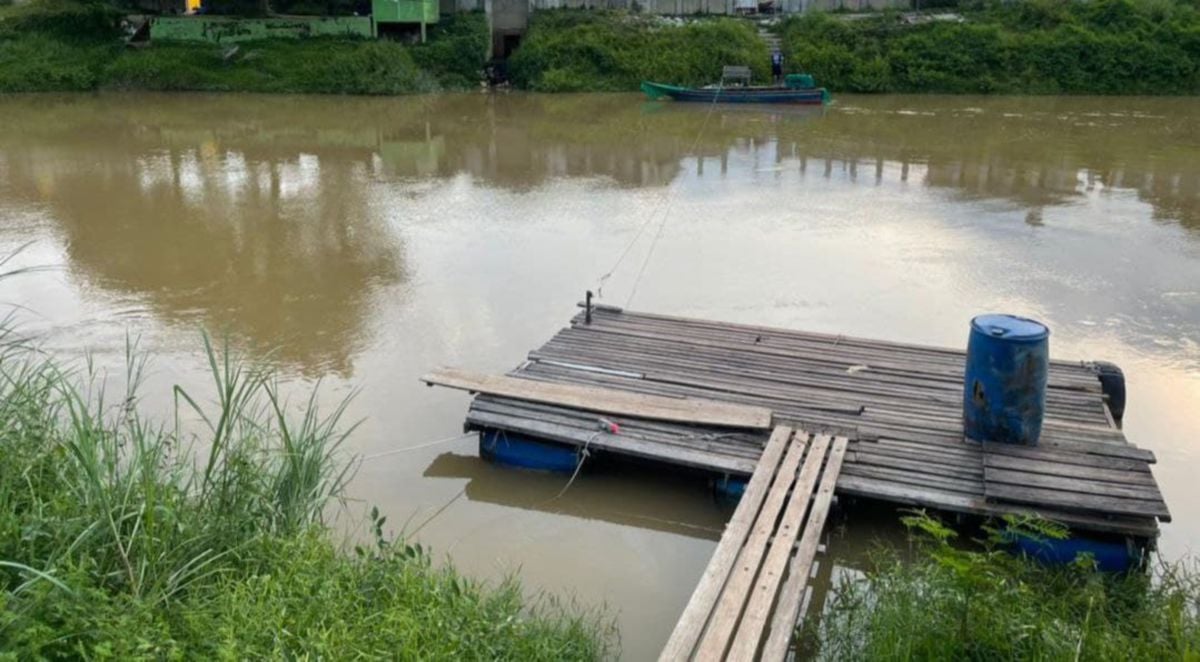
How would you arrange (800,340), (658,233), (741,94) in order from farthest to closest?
1. (741,94)
2. (658,233)
3. (800,340)

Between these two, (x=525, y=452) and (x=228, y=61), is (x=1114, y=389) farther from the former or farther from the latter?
(x=228, y=61)

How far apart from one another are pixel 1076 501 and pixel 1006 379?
34.0 inches

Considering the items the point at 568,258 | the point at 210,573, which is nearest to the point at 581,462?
the point at 210,573

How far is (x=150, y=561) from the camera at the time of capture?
414 cm

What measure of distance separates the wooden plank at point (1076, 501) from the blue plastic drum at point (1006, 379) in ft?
1.81

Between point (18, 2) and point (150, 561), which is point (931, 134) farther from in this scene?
point (18, 2)

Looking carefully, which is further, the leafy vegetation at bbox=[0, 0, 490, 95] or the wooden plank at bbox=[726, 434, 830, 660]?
the leafy vegetation at bbox=[0, 0, 490, 95]

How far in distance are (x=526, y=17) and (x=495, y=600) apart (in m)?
26.9

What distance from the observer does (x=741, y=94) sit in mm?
24266

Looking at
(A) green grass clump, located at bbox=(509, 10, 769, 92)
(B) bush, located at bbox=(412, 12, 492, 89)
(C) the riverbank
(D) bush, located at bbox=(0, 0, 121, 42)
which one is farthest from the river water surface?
(D) bush, located at bbox=(0, 0, 121, 42)

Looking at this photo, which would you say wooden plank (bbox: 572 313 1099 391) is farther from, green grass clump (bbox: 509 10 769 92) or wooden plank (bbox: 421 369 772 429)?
green grass clump (bbox: 509 10 769 92)

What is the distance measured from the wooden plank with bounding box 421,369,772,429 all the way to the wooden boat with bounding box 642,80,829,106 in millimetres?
18060

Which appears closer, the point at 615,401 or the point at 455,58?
the point at 615,401

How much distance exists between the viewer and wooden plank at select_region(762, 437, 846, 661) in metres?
4.64
